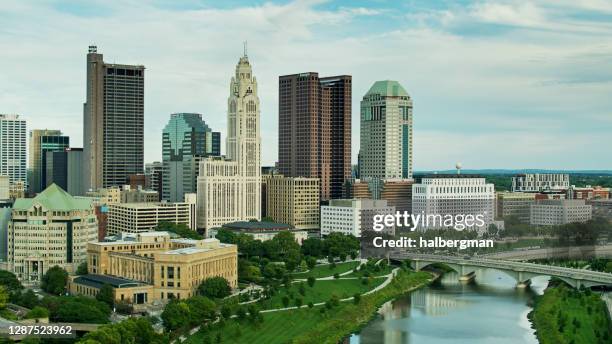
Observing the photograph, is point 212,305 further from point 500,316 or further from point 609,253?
point 609,253

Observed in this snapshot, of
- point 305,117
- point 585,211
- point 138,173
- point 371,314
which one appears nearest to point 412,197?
point 305,117

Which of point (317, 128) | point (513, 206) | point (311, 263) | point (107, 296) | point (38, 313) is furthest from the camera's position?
point (513, 206)

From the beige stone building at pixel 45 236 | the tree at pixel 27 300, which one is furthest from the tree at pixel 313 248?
the tree at pixel 27 300

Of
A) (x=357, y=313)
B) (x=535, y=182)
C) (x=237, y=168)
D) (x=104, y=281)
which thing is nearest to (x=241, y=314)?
(x=357, y=313)

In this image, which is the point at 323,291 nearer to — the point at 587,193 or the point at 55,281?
the point at 55,281

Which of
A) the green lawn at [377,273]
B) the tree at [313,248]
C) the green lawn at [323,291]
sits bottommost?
the green lawn at [323,291]

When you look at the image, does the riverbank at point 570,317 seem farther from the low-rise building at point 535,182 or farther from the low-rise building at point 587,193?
the low-rise building at point 535,182
